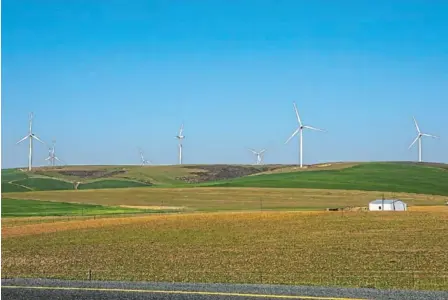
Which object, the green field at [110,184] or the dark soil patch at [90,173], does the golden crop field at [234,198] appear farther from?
the dark soil patch at [90,173]

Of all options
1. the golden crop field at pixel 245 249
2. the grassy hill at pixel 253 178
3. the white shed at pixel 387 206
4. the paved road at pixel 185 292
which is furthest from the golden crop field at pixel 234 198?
the paved road at pixel 185 292

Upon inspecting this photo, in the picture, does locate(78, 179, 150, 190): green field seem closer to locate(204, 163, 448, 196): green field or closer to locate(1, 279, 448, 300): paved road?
locate(204, 163, 448, 196): green field

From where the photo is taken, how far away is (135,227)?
57.5 meters

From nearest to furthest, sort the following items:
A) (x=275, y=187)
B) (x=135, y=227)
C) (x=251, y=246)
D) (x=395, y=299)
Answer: (x=395, y=299) < (x=251, y=246) < (x=135, y=227) < (x=275, y=187)

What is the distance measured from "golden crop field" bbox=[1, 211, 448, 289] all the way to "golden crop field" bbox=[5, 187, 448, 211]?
25.7m

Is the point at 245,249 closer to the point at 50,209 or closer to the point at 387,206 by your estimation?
the point at 387,206

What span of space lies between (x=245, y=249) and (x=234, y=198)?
222ft

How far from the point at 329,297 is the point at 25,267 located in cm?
1661

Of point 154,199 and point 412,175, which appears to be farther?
point 412,175

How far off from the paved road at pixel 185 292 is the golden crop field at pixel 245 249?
3.72 m

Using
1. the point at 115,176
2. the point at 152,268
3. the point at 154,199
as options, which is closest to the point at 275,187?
the point at 154,199

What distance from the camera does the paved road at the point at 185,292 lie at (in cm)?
1595

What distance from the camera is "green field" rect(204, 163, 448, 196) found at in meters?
125

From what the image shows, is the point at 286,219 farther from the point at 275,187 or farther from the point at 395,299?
the point at 275,187
